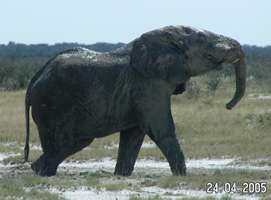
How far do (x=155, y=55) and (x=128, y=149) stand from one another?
6.06ft

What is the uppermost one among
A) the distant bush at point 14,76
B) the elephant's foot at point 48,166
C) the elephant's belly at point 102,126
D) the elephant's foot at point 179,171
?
the elephant's belly at point 102,126

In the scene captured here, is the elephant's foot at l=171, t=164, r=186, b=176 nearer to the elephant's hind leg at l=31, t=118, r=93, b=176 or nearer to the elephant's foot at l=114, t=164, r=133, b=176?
the elephant's foot at l=114, t=164, r=133, b=176

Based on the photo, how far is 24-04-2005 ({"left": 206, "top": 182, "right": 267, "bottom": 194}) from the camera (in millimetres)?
12125

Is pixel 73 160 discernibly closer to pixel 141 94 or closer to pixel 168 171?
pixel 168 171

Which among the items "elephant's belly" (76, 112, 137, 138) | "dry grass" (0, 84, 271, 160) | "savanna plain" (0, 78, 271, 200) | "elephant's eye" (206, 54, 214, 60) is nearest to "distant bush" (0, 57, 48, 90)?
"savanna plain" (0, 78, 271, 200)

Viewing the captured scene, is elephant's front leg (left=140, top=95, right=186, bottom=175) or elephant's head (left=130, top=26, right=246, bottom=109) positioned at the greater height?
elephant's head (left=130, top=26, right=246, bottom=109)

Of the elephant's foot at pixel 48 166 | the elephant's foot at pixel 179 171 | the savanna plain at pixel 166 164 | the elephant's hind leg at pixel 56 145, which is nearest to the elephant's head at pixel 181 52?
the elephant's foot at pixel 179 171

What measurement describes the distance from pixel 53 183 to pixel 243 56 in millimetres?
4272

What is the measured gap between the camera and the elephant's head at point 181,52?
14.3 meters

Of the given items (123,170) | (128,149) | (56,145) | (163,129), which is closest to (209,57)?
(163,129)

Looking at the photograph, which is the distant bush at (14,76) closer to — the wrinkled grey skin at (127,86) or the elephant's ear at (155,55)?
the wrinkled grey skin at (127,86)

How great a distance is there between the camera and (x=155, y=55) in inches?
566

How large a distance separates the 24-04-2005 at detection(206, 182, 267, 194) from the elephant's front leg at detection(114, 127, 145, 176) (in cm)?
264

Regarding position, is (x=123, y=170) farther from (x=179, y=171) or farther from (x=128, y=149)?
(x=179, y=171)
